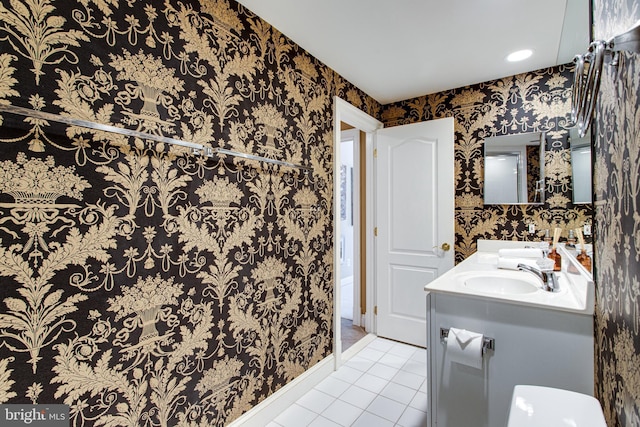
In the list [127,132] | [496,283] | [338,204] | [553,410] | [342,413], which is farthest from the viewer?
[338,204]

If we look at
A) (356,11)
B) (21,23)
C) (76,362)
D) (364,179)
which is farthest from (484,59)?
(76,362)

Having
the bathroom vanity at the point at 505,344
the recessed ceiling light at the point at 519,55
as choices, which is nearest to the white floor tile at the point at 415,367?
the bathroom vanity at the point at 505,344

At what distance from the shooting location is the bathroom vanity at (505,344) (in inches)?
47.2

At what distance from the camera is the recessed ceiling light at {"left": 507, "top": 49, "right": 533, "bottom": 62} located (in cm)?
212

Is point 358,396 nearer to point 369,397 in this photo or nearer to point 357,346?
point 369,397

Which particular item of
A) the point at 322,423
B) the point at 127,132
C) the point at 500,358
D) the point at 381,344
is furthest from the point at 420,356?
the point at 127,132

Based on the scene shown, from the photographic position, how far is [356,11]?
1.68 metres

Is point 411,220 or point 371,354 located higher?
point 411,220

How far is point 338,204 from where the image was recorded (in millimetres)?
2463

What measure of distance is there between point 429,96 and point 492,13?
4.00ft

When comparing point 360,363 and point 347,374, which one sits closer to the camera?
point 347,374

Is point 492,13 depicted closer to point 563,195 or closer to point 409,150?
point 409,150

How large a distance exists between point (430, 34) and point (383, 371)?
2466 mm

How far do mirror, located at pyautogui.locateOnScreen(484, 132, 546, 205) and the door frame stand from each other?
105 centimetres
